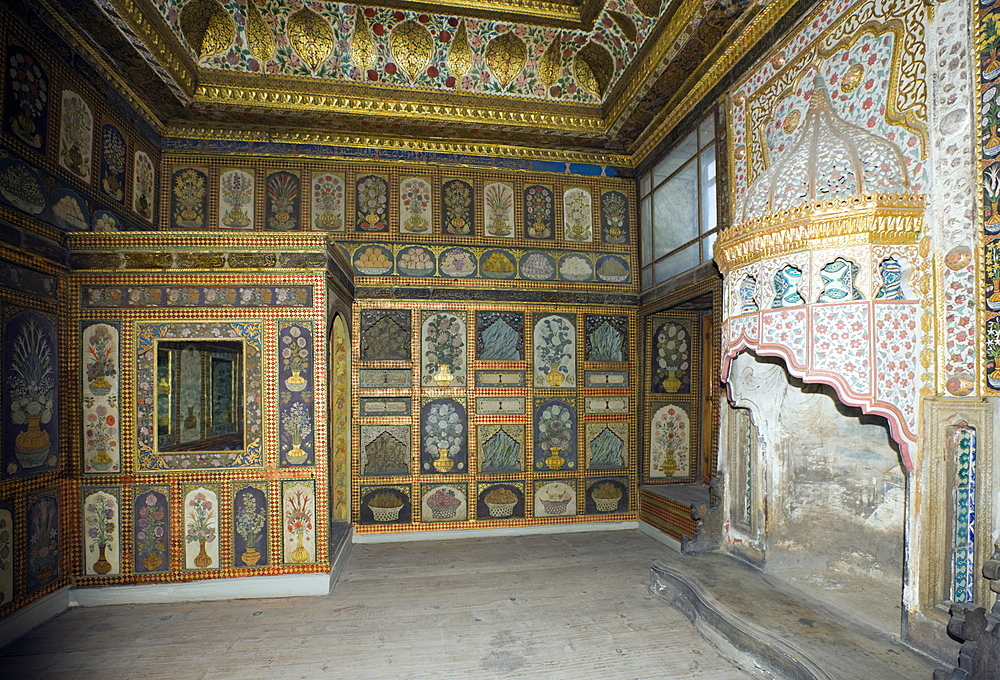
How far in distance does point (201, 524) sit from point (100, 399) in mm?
1581

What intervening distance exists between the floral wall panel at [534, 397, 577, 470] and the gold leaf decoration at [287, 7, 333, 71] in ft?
17.7

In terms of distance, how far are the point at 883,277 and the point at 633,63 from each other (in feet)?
14.0

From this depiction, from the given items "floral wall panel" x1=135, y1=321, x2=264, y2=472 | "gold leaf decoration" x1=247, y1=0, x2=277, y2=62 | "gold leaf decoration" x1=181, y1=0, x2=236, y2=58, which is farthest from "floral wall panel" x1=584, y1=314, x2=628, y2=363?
"gold leaf decoration" x1=181, y1=0, x2=236, y2=58

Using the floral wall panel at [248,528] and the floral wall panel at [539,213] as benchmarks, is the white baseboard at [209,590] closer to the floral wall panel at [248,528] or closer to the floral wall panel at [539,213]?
the floral wall panel at [248,528]

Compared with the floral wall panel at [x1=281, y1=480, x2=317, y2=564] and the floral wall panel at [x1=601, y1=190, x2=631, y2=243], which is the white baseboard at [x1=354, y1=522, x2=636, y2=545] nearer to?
the floral wall panel at [x1=281, y1=480, x2=317, y2=564]

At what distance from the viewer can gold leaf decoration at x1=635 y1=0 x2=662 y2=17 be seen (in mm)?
5883

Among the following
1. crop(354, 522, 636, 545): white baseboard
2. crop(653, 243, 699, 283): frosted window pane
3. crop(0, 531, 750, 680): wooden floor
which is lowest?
crop(354, 522, 636, 545): white baseboard

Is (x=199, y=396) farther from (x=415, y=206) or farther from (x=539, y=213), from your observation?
(x=539, y=213)

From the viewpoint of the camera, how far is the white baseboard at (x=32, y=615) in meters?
4.40

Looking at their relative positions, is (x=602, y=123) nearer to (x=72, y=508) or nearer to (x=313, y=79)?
(x=313, y=79)

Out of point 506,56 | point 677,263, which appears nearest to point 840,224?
point 677,263

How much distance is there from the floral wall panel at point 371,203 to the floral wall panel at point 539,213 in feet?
6.70

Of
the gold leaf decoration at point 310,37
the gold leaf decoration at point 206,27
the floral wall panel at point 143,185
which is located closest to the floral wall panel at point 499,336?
the gold leaf decoration at point 310,37

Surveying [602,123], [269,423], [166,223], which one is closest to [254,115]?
[166,223]
